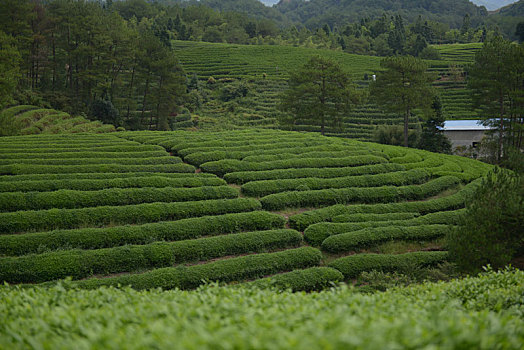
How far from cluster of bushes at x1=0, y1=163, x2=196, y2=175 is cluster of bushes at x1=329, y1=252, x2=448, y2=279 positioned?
478 inches

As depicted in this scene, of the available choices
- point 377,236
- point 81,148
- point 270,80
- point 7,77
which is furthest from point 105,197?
point 270,80

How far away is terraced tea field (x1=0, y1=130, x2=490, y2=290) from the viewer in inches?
598

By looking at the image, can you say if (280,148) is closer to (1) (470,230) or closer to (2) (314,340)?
(1) (470,230)

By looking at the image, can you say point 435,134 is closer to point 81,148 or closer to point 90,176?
point 81,148

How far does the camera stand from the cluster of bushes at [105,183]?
1889cm

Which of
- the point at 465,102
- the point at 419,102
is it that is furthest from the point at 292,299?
the point at 465,102

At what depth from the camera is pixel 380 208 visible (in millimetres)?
22172

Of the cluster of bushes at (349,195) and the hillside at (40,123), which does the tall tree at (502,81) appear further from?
the hillside at (40,123)

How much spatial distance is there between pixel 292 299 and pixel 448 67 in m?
83.8

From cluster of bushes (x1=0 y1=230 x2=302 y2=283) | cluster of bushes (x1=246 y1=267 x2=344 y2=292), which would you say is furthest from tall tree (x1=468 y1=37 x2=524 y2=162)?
cluster of bushes (x1=0 y1=230 x2=302 y2=283)

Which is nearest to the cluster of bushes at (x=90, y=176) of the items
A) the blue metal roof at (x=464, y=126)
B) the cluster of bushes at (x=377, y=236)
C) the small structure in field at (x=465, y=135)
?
the cluster of bushes at (x=377, y=236)

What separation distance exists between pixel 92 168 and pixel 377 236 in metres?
16.7

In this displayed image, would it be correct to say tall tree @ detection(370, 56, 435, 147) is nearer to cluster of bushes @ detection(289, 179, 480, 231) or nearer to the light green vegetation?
cluster of bushes @ detection(289, 179, 480, 231)

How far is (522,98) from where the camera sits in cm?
3703
